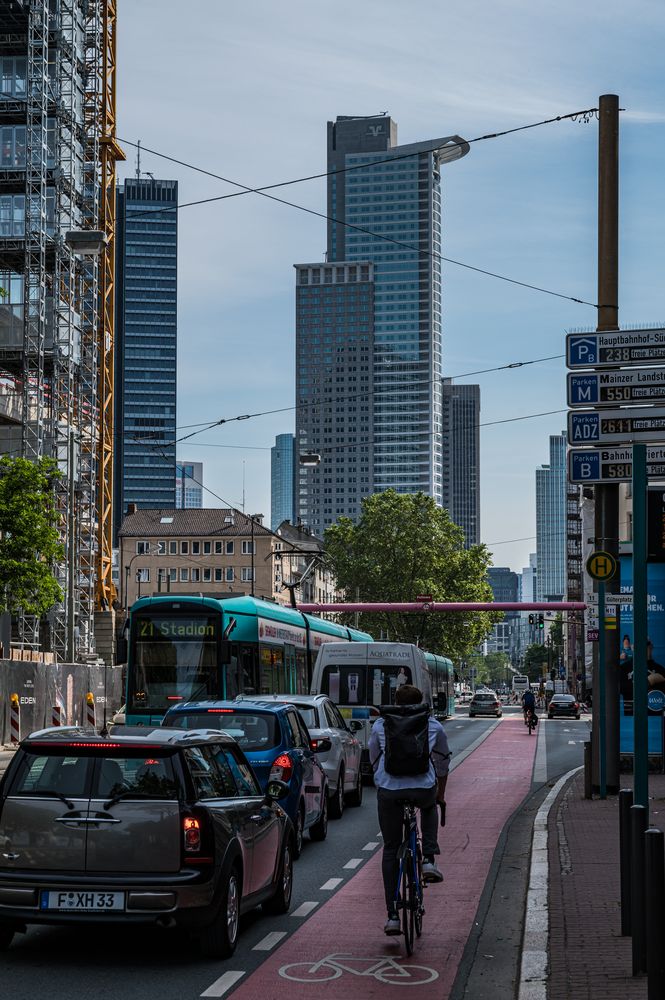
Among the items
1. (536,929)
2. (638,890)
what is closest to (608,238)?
(536,929)

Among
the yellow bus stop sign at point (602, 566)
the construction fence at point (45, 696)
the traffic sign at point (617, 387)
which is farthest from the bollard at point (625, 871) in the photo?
the construction fence at point (45, 696)

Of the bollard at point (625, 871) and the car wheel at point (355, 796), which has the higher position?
the bollard at point (625, 871)

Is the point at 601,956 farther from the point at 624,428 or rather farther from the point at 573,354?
the point at 573,354

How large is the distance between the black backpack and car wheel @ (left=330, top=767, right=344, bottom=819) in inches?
372

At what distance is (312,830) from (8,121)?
2286 inches

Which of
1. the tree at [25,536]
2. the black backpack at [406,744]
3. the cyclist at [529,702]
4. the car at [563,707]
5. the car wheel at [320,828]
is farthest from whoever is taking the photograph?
the car at [563,707]

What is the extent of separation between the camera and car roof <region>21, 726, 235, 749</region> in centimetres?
912

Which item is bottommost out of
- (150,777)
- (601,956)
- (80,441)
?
(601,956)

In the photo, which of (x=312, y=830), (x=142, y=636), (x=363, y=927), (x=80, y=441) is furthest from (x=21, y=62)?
(x=363, y=927)

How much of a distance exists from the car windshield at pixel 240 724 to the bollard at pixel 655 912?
752 centimetres

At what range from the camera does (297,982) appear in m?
8.66

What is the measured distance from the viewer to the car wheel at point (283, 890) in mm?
11141

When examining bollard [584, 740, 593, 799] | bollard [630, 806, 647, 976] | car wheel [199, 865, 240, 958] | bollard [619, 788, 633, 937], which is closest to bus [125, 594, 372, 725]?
bollard [584, 740, 593, 799]

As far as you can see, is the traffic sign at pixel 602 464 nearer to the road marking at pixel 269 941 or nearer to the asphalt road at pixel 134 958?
the asphalt road at pixel 134 958
